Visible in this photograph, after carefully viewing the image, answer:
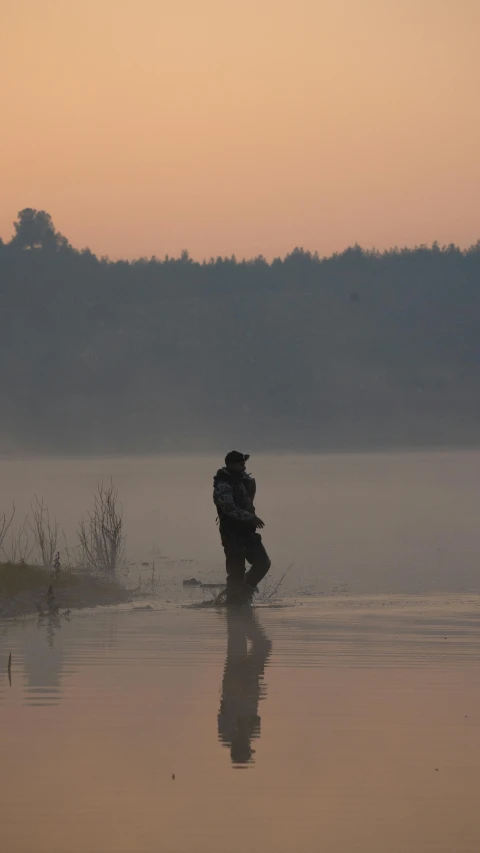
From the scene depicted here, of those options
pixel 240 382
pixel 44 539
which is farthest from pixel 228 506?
pixel 240 382

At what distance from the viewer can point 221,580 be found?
2192 cm

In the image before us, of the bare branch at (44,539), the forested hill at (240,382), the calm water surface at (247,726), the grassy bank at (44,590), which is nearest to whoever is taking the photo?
the calm water surface at (247,726)

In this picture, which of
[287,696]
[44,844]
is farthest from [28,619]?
[44,844]

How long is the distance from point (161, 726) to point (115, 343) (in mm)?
186951

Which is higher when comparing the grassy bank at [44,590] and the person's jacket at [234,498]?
the person's jacket at [234,498]

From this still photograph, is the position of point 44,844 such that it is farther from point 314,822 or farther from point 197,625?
point 197,625

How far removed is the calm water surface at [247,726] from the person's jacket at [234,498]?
0.87 meters

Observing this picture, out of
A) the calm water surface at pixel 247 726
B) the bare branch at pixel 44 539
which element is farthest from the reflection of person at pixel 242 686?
the bare branch at pixel 44 539

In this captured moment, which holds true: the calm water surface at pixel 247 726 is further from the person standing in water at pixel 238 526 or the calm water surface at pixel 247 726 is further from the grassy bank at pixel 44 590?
the grassy bank at pixel 44 590

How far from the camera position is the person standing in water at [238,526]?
16.0 meters

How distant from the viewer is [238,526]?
1611 cm

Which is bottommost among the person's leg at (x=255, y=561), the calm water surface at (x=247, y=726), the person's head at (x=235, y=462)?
the calm water surface at (x=247, y=726)

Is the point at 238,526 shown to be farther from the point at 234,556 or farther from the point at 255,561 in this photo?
the point at 255,561

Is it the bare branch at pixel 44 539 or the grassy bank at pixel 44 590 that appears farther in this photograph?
the bare branch at pixel 44 539
